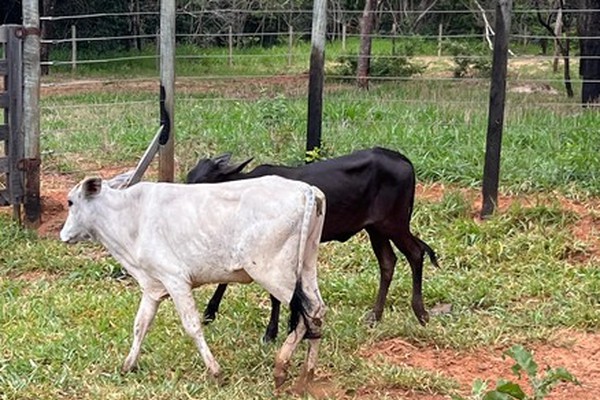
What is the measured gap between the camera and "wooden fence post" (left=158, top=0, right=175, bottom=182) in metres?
8.26

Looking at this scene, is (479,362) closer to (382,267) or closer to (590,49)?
(382,267)

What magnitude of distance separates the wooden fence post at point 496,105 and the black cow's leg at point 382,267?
7.31 ft

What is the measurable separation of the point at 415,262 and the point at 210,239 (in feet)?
5.65

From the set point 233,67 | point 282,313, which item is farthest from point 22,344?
point 233,67

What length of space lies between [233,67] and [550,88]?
7731mm

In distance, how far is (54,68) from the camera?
23234 millimetres

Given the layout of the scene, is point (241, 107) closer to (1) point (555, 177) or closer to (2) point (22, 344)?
(1) point (555, 177)

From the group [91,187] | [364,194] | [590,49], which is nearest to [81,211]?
[91,187]

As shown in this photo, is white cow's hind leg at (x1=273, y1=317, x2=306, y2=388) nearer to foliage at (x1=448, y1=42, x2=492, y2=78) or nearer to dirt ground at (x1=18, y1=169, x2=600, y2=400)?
dirt ground at (x1=18, y1=169, x2=600, y2=400)

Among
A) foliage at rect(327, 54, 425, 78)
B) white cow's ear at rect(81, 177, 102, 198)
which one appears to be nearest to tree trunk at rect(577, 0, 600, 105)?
foliage at rect(327, 54, 425, 78)

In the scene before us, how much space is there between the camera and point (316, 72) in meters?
8.59

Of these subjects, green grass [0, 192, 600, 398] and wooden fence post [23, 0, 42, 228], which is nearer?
green grass [0, 192, 600, 398]

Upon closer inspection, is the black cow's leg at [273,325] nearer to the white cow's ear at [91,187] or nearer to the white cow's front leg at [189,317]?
the white cow's front leg at [189,317]

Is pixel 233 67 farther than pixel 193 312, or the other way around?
pixel 233 67
